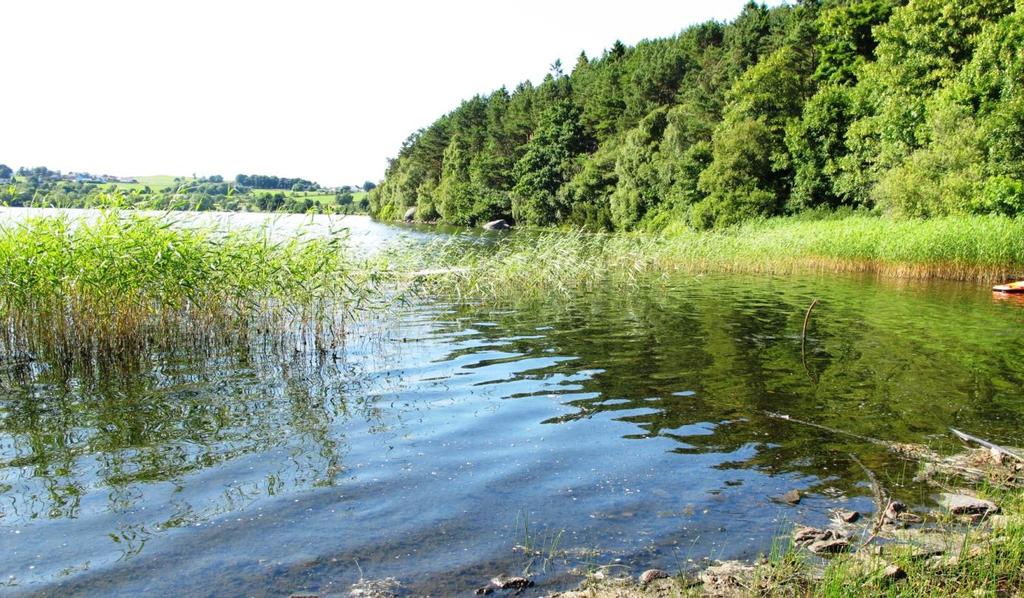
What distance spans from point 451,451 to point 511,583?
3.22 m

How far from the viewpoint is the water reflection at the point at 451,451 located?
19.3ft

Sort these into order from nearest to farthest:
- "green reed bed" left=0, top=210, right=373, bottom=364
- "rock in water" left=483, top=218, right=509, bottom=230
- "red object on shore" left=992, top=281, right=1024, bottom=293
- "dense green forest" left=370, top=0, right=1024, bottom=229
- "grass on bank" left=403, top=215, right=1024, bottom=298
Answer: "green reed bed" left=0, top=210, right=373, bottom=364 → "grass on bank" left=403, top=215, right=1024, bottom=298 → "red object on shore" left=992, top=281, right=1024, bottom=293 → "dense green forest" left=370, top=0, right=1024, bottom=229 → "rock in water" left=483, top=218, right=509, bottom=230

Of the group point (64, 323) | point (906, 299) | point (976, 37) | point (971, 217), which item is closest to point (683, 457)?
point (64, 323)

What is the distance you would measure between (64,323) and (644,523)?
1019 cm

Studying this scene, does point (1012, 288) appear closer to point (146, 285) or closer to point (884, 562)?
point (884, 562)

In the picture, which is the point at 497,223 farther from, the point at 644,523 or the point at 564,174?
the point at 644,523

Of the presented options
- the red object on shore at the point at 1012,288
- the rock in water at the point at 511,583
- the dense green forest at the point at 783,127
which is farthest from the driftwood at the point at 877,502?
the dense green forest at the point at 783,127

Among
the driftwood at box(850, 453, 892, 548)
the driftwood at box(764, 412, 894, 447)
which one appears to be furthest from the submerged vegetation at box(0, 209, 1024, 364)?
the driftwood at box(850, 453, 892, 548)

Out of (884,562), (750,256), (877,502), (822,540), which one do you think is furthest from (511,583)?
(750,256)

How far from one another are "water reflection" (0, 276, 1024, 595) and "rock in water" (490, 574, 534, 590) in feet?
0.41

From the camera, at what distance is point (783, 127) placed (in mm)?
54219

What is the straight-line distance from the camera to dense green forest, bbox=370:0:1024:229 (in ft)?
121

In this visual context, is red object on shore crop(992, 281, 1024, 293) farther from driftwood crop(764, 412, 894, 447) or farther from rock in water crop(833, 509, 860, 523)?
rock in water crop(833, 509, 860, 523)

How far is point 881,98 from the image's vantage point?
153 feet
